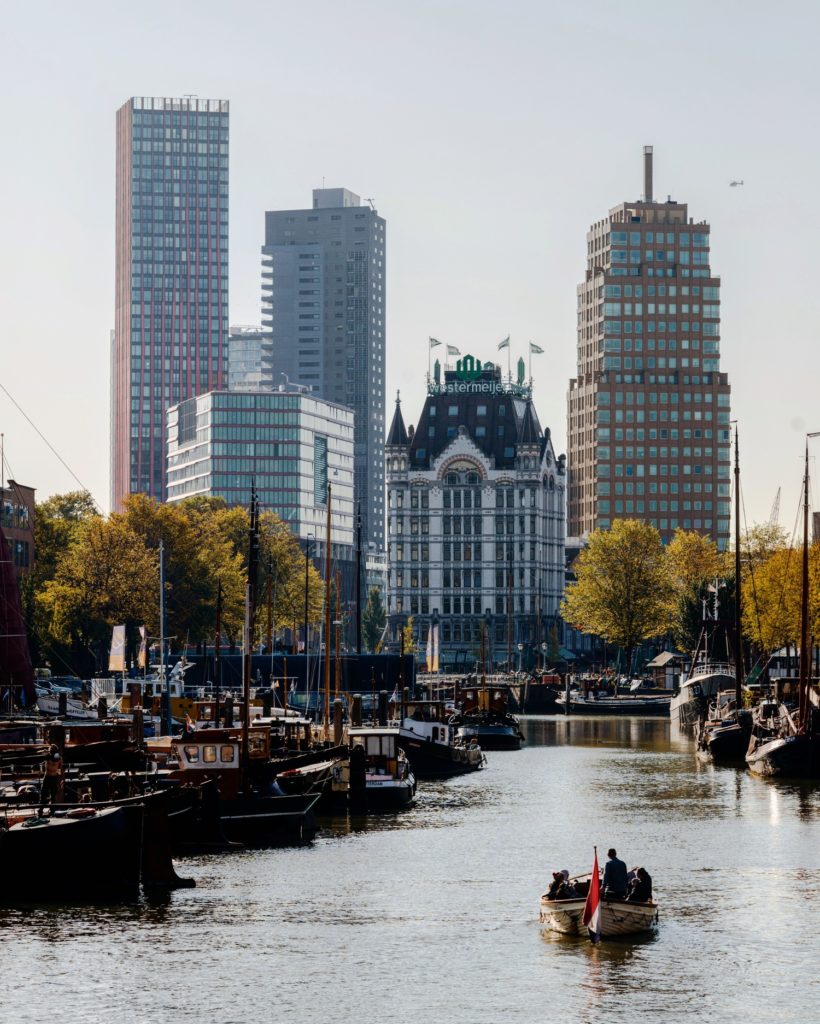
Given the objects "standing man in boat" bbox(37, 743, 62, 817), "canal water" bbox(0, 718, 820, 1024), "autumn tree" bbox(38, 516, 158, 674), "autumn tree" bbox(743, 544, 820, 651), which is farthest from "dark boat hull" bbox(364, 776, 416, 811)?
"autumn tree" bbox(743, 544, 820, 651)

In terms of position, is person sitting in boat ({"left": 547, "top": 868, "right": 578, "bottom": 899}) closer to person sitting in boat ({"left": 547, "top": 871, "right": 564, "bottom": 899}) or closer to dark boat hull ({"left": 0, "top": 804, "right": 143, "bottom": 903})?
person sitting in boat ({"left": 547, "top": 871, "right": 564, "bottom": 899})

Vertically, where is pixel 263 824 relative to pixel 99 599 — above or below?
below

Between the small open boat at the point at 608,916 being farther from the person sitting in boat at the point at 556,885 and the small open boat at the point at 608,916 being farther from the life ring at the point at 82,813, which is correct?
the life ring at the point at 82,813

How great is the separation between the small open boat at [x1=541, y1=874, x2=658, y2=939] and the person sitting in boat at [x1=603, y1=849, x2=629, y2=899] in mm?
619

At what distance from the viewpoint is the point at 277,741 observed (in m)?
104

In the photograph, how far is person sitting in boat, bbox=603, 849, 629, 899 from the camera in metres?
65.8

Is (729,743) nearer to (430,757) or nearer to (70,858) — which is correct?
(430,757)

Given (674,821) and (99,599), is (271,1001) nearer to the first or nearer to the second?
(674,821)

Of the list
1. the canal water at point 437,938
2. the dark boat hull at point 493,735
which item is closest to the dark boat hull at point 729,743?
the dark boat hull at point 493,735

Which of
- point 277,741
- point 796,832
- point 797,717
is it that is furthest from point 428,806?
point 797,717

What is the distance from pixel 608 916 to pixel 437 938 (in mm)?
5692

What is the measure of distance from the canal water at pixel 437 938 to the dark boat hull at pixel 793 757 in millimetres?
21112

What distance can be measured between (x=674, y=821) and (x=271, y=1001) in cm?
4556

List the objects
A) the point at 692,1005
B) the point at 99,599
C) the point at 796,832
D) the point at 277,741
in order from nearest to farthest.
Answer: the point at 692,1005, the point at 796,832, the point at 277,741, the point at 99,599
